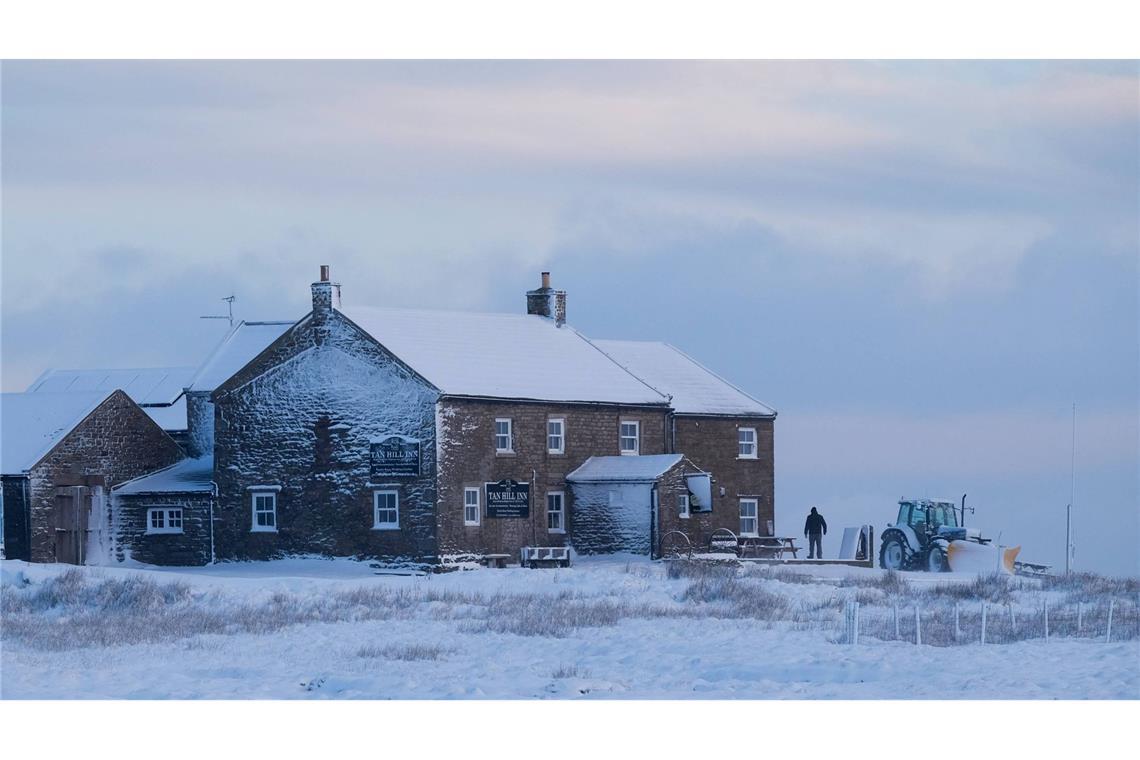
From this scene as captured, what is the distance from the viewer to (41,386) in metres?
62.4

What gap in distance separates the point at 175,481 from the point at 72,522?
310cm

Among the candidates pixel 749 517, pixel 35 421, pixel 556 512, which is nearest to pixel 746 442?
pixel 749 517

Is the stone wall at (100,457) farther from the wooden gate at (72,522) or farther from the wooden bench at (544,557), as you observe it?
the wooden bench at (544,557)

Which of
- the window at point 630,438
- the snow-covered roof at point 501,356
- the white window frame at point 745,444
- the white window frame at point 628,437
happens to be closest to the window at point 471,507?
the snow-covered roof at point 501,356

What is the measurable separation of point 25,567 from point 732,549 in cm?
1961

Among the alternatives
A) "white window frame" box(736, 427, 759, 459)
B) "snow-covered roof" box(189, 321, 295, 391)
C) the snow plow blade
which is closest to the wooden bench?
"white window frame" box(736, 427, 759, 459)

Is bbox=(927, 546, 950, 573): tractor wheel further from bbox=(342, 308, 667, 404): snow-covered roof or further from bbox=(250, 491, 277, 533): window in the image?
bbox=(250, 491, 277, 533): window

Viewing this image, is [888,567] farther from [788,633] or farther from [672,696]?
[672,696]

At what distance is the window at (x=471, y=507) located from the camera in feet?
153

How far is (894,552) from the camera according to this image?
49.0m

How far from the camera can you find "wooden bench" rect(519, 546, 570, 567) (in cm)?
4706

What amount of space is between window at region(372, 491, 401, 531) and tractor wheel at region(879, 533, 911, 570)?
44.2ft

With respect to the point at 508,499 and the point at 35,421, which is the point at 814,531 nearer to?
the point at 508,499

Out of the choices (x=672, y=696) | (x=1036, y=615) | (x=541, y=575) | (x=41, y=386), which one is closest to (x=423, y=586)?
(x=541, y=575)
